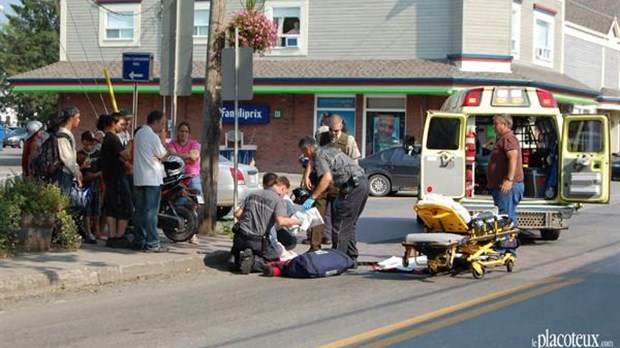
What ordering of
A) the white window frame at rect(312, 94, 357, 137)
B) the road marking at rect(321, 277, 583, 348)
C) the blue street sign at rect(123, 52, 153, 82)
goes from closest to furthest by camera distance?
the road marking at rect(321, 277, 583, 348) → the blue street sign at rect(123, 52, 153, 82) → the white window frame at rect(312, 94, 357, 137)

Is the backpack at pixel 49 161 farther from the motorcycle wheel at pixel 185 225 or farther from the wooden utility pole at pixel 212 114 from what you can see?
the wooden utility pole at pixel 212 114

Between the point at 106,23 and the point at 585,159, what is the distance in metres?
27.3

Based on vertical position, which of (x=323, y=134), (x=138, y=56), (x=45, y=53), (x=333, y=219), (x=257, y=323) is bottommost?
(x=257, y=323)

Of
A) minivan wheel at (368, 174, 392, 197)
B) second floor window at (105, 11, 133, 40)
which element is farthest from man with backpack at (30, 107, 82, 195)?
second floor window at (105, 11, 133, 40)

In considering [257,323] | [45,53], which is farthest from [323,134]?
[45,53]

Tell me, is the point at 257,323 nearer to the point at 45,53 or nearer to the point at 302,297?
the point at 302,297

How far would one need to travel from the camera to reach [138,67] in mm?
15203

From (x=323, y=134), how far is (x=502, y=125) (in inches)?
103

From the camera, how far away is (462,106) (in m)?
15.4

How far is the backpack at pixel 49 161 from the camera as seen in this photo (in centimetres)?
1232

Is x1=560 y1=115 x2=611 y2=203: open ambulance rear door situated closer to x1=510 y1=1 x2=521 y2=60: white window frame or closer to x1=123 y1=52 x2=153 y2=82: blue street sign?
x1=123 y1=52 x2=153 y2=82: blue street sign

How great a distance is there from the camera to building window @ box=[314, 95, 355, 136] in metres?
33.8

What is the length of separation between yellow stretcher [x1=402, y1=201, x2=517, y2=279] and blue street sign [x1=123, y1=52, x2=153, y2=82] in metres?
5.61

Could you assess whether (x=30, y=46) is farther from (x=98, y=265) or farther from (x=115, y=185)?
(x=98, y=265)
